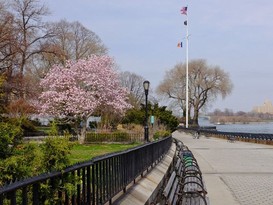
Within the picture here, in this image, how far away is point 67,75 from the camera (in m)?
40.5

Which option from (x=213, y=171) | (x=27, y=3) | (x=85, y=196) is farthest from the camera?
(x=27, y=3)

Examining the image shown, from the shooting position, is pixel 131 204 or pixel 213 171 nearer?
pixel 131 204

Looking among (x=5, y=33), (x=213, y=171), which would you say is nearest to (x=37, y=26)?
(x=5, y=33)

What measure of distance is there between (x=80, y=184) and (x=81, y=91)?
34344mm

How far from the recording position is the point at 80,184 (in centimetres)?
488

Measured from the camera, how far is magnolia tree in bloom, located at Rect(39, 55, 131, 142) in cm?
3866

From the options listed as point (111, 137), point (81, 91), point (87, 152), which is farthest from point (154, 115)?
point (87, 152)

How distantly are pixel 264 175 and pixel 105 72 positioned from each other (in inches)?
1028

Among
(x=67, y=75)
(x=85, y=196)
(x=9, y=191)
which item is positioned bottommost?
(x=85, y=196)

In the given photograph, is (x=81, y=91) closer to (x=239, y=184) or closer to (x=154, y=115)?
(x=154, y=115)

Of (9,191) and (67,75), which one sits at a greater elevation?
(67,75)

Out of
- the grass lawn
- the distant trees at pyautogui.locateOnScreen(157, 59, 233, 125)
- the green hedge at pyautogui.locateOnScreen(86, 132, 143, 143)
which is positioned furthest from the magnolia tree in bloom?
the distant trees at pyautogui.locateOnScreen(157, 59, 233, 125)

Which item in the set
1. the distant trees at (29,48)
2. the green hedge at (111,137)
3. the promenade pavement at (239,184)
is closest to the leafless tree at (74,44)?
the distant trees at (29,48)

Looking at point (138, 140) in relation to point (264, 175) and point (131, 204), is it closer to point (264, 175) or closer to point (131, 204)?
point (264, 175)
